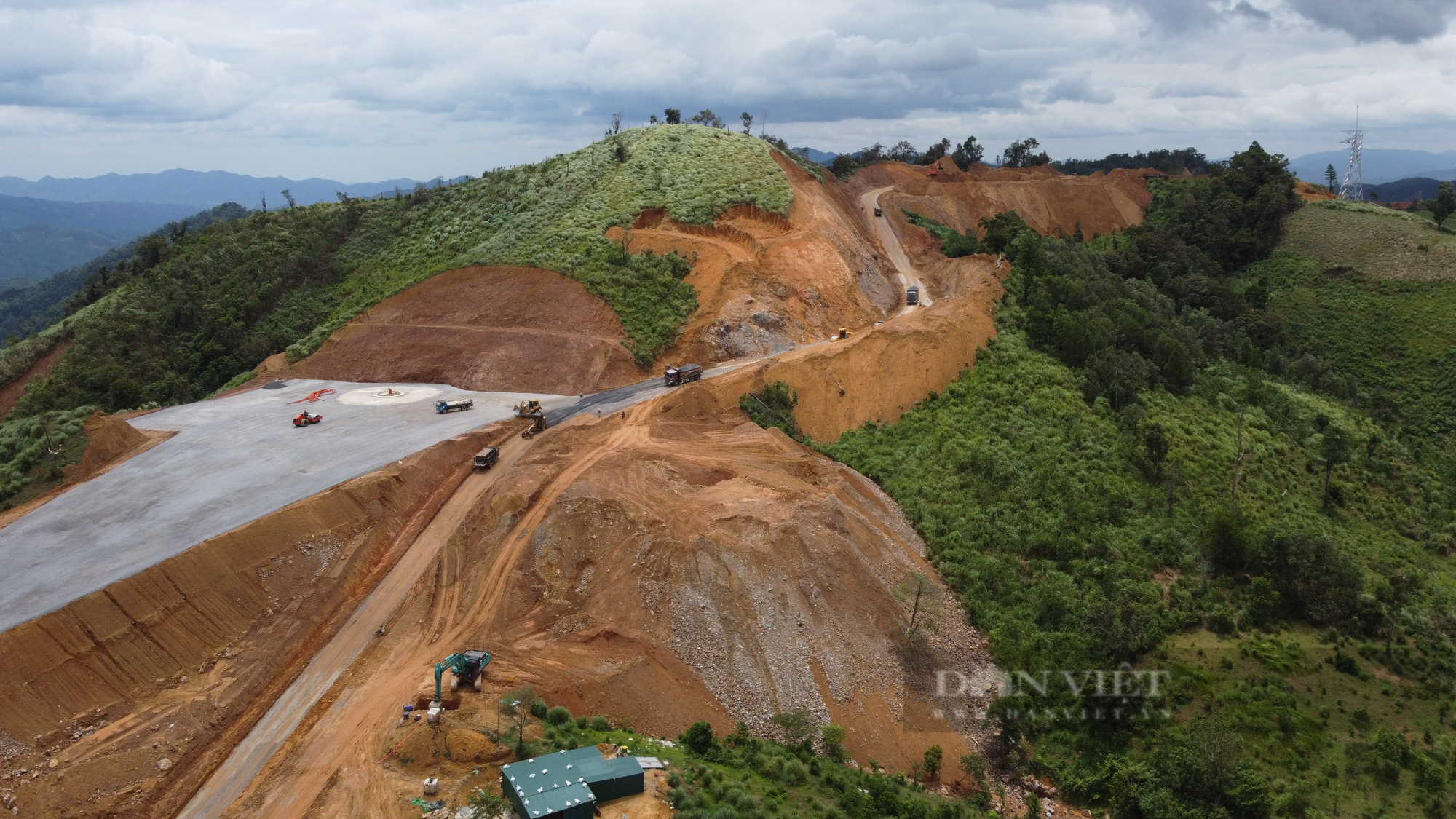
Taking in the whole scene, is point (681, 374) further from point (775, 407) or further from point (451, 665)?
point (451, 665)

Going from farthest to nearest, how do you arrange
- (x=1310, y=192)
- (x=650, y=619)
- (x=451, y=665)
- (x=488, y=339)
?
(x=1310, y=192) < (x=488, y=339) < (x=650, y=619) < (x=451, y=665)

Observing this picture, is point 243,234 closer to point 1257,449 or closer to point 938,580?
A: point 938,580

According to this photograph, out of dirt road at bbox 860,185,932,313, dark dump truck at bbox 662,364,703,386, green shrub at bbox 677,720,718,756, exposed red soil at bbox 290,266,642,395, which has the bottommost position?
green shrub at bbox 677,720,718,756

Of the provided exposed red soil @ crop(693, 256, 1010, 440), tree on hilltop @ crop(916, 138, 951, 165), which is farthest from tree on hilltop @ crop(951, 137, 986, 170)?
exposed red soil @ crop(693, 256, 1010, 440)

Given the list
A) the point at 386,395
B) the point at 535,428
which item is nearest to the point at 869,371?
the point at 535,428

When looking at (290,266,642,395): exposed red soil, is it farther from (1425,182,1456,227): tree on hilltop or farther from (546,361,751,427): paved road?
(1425,182,1456,227): tree on hilltop

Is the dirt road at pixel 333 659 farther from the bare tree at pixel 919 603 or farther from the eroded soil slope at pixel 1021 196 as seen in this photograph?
the eroded soil slope at pixel 1021 196
